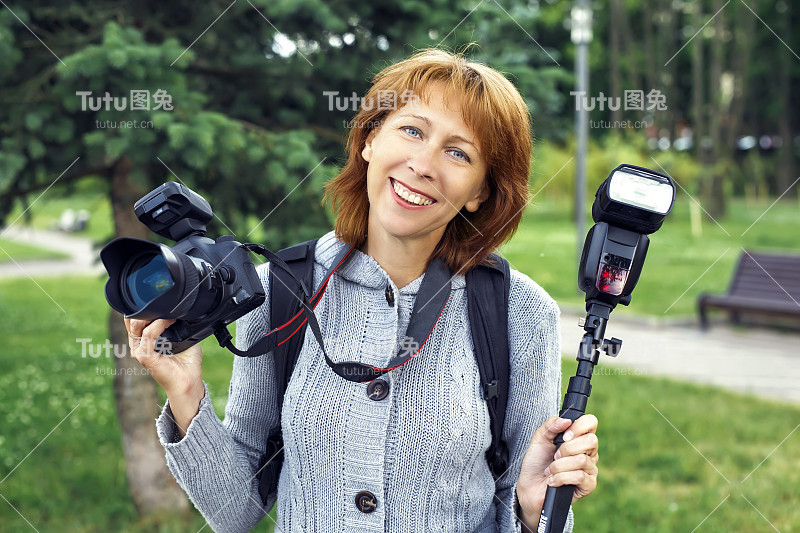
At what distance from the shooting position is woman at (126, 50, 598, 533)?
5.89 ft

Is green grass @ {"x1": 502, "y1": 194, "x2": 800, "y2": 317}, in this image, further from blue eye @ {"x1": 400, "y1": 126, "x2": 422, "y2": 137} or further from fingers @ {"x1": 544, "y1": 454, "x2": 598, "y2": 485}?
fingers @ {"x1": 544, "y1": 454, "x2": 598, "y2": 485}

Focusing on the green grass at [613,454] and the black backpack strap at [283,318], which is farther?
the green grass at [613,454]

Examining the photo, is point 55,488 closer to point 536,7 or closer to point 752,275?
point 536,7

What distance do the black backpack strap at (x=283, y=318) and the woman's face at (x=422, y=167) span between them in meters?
0.22

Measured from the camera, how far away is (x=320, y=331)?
1.85 m

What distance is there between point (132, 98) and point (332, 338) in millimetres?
1763

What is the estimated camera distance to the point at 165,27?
3.81m

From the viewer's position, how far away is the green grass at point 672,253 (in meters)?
10.2

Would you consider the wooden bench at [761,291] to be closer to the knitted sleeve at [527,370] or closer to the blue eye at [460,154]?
the knitted sleeve at [527,370]

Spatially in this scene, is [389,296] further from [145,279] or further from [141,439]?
[141,439]

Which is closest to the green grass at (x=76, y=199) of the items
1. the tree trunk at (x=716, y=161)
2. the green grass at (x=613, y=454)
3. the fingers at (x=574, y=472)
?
the green grass at (x=613, y=454)

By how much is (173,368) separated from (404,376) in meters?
0.52

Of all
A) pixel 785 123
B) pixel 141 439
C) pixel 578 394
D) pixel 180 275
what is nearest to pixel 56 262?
pixel 141 439

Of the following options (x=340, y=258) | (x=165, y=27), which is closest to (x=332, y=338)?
(x=340, y=258)
